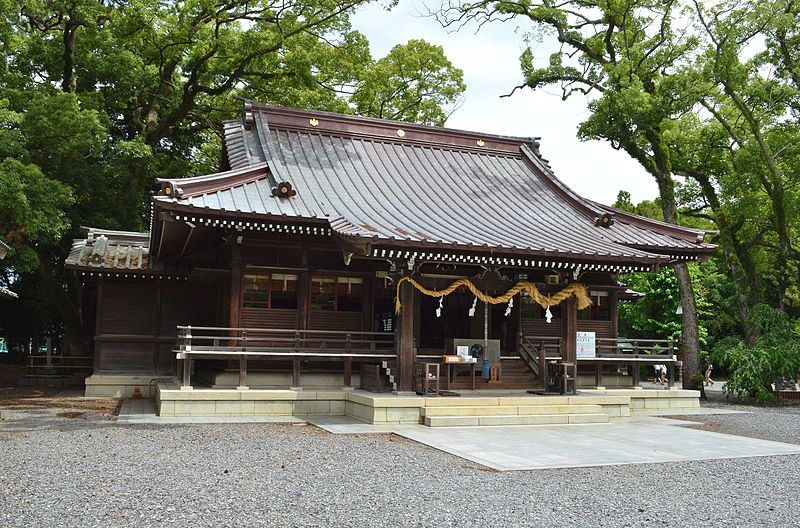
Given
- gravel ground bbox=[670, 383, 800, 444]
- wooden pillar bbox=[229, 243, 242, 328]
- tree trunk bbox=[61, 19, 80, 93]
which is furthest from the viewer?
tree trunk bbox=[61, 19, 80, 93]

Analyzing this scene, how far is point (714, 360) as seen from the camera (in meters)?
22.5

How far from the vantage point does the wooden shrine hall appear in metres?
14.5

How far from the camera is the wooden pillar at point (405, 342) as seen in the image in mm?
14383

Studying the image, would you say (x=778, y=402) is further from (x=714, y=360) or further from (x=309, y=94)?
(x=309, y=94)

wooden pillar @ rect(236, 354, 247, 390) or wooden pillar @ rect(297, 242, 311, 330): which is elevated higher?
wooden pillar @ rect(297, 242, 311, 330)

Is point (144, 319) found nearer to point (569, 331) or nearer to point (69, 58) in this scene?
point (69, 58)

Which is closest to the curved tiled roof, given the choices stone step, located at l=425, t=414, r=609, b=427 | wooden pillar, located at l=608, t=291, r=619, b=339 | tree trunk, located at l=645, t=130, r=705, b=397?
wooden pillar, located at l=608, t=291, r=619, b=339

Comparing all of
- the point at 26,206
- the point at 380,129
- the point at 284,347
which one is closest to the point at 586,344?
the point at 284,347

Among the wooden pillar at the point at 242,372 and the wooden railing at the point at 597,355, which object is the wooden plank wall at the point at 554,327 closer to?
the wooden railing at the point at 597,355

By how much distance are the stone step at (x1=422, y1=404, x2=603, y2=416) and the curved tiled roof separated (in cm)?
316

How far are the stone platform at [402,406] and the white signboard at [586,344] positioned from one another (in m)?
1.79

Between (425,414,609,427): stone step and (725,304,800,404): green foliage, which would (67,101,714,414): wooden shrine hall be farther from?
(725,304,800,404): green foliage

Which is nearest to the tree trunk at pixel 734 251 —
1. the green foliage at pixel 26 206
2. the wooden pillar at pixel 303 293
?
the wooden pillar at pixel 303 293

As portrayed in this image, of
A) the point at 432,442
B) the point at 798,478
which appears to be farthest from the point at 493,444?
the point at 798,478
